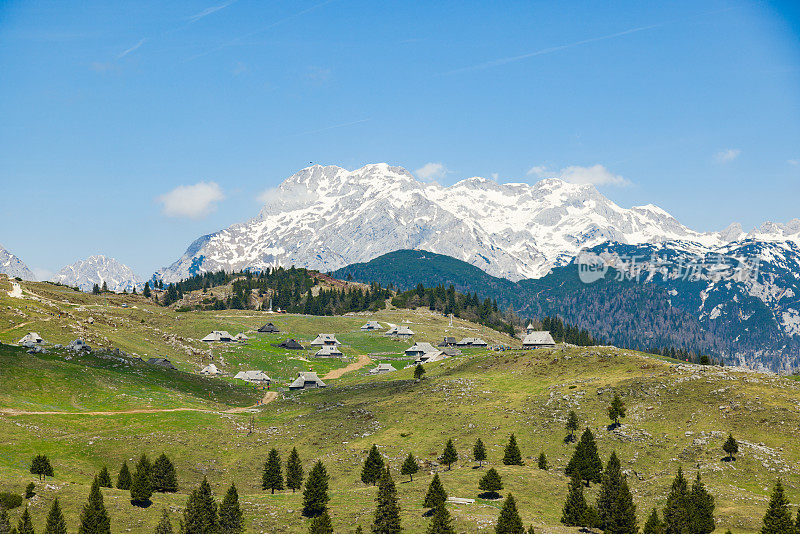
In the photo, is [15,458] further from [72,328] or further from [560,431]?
[72,328]

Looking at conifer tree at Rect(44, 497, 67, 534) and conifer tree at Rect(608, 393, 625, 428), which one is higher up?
conifer tree at Rect(608, 393, 625, 428)

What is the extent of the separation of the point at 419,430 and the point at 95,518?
49.8 metres

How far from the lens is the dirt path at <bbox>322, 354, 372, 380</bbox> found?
16662cm

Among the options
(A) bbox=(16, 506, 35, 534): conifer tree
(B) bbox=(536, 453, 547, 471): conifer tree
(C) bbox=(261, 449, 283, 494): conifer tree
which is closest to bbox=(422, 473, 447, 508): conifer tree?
(B) bbox=(536, 453, 547, 471): conifer tree

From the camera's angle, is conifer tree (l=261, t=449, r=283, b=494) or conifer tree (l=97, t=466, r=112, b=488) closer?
conifer tree (l=97, t=466, r=112, b=488)

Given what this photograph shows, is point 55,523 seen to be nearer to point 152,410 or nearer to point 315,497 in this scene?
point 315,497

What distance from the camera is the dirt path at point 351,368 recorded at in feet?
547

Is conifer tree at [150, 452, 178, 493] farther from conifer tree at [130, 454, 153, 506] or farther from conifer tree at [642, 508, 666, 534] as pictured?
conifer tree at [642, 508, 666, 534]

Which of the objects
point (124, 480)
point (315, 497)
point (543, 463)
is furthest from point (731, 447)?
point (124, 480)

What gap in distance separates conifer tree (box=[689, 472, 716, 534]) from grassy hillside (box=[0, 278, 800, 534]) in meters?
2.22

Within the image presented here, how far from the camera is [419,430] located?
96375 millimetres

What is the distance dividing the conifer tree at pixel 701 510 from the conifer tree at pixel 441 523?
22.0 m

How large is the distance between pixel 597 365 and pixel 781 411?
121 feet

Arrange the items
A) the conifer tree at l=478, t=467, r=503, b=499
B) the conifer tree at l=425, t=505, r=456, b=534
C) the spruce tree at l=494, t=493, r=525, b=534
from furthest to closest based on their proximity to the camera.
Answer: the conifer tree at l=478, t=467, r=503, b=499 → the conifer tree at l=425, t=505, r=456, b=534 → the spruce tree at l=494, t=493, r=525, b=534
